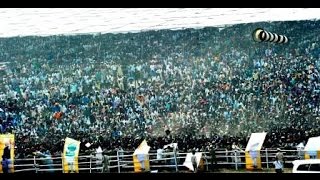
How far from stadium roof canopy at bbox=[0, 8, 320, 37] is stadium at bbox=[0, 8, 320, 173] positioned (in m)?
0.01

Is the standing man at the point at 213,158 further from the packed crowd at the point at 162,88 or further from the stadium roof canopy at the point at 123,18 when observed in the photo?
the stadium roof canopy at the point at 123,18

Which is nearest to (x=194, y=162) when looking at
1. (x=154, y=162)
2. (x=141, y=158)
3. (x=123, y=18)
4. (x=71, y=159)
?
(x=154, y=162)

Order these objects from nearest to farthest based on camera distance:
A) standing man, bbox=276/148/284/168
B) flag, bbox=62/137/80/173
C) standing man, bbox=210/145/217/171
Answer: standing man, bbox=276/148/284/168 → standing man, bbox=210/145/217/171 → flag, bbox=62/137/80/173

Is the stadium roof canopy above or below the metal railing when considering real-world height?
above

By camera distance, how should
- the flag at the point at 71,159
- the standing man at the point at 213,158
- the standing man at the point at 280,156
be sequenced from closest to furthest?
the standing man at the point at 280,156 → the standing man at the point at 213,158 → the flag at the point at 71,159

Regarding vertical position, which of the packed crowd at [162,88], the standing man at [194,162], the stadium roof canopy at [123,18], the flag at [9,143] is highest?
the stadium roof canopy at [123,18]

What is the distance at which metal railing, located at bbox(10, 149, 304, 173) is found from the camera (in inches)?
254

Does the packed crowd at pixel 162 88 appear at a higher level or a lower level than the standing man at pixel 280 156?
higher

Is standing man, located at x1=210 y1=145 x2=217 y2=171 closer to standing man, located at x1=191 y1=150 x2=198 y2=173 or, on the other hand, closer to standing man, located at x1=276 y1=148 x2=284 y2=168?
standing man, located at x1=191 y1=150 x2=198 y2=173

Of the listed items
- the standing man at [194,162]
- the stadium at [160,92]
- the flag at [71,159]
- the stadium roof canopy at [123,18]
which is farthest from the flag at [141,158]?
the stadium roof canopy at [123,18]

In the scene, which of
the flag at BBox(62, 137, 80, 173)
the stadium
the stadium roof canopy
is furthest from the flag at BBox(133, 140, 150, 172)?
the stadium roof canopy

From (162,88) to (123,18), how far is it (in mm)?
782

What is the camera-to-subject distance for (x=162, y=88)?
6672 millimetres

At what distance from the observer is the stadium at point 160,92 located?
6.49 meters
